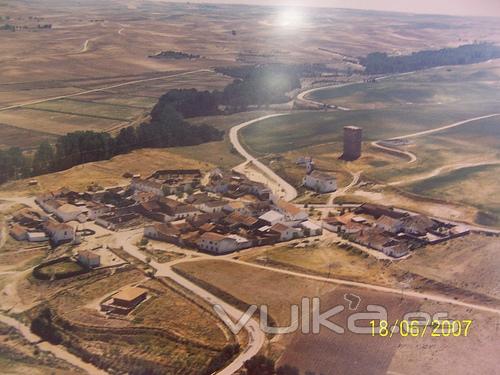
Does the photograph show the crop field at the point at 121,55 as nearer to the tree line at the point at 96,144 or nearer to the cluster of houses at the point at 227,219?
the tree line at the point at 96,144

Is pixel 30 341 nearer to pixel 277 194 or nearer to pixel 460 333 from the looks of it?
pixel 460 333

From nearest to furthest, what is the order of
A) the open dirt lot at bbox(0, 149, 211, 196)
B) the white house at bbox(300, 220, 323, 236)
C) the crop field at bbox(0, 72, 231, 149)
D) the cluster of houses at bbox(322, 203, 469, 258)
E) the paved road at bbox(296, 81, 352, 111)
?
the cluster of houses at bbox(322, 203, 469, 258), the white house at bbox(300, 220, 323, 236), the open dirt lot at bbox(0, 149, 211, 196), the crop field at bbox(0, 72, 231, 149), the paved road at bbox(296, 81, 352, 111)

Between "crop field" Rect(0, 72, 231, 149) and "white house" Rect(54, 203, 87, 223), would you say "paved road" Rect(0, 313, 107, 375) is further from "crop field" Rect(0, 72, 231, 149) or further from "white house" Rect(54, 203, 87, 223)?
→ "crop field" Rect(0, 72, 231, 149)

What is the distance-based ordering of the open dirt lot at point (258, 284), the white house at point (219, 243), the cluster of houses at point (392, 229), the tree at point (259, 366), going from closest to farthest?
the tree at point (259, 366), the open dirt lot at point (258, 284), the white house at point (219, 243), the cluster of houses at point (392, 229)

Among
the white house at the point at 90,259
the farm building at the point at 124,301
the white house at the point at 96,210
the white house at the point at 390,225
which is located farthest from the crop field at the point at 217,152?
the farm building at the point at 124,301

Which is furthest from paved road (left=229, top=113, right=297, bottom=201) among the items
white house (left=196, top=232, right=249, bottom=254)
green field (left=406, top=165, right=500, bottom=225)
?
white house (left=196, top=232, right=249, bottom=254)

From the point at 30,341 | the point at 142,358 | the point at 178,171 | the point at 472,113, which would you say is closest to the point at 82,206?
the point at 178,171

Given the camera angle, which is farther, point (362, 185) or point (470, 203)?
point (362, 185)

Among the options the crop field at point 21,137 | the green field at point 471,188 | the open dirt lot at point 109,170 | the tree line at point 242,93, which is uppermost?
the tree line at point 242,93
